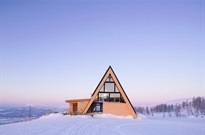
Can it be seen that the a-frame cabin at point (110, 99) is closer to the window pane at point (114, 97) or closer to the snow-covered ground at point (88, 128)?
the window pane at point (114, 97)

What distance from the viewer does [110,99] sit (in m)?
30.6

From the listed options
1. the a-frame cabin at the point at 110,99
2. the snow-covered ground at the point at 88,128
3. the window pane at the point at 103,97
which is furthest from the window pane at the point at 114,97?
the snow-covered ground at the point at 88,128

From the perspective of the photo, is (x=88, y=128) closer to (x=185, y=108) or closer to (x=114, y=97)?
(x=114, y=97)

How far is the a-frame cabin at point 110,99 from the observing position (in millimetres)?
30188

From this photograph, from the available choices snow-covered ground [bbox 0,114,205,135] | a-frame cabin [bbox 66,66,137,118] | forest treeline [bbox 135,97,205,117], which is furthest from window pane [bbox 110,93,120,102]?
forest treeline [bbox 135,97,205,117]

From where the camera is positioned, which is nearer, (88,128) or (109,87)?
(88,128)

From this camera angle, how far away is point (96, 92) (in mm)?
29734

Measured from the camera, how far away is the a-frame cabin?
99.0 ft

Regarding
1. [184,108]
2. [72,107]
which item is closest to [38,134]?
[72,107]

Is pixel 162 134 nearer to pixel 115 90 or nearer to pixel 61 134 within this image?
pixel 61 134

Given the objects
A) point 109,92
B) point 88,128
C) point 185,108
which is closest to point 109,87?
point 109,92

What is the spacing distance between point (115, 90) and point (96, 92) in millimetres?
2406

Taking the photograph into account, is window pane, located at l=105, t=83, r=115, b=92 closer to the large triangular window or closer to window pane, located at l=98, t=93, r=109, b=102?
the large triangular window

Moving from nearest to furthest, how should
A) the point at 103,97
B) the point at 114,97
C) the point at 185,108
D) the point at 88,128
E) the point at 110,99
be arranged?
the point at 88,128 < the point at 103,97 < the point at 110,99 < the point at 114,97 < the point at 185,108
